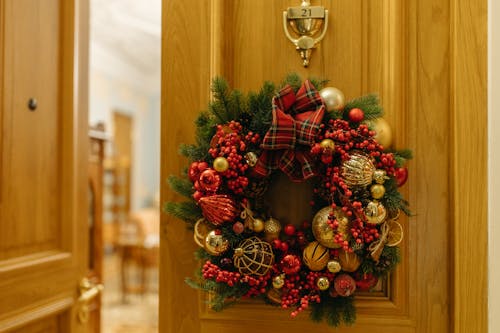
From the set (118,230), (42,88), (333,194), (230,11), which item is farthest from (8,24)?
(118,230)

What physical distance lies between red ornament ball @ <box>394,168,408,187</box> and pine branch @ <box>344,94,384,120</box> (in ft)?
0.42

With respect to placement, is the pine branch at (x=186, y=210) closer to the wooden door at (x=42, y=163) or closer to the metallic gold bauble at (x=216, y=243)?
the metallic gold bauble at (x=216, y=243)

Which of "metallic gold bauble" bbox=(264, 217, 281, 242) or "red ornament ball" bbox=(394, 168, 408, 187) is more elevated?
"red ornament ball" bbox=(394, 168, 408, 187)

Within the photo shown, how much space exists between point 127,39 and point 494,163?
17.3 feet

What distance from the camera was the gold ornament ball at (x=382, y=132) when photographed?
39.8 inches

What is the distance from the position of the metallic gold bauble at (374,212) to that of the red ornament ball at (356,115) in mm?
181

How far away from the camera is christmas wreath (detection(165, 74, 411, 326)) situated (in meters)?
0.96

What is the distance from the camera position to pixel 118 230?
6629 millimetres

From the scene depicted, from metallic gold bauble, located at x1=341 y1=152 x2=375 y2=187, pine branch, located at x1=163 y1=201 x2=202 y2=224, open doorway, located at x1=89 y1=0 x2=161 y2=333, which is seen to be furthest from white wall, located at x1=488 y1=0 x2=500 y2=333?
open doorway, located at x1=89 y1=0 x2=161 y2=333

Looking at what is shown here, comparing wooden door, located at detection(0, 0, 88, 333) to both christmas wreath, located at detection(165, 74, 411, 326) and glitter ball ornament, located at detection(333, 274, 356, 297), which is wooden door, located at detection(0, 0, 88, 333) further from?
glitter ball ornament, located at detection(333, 274, 356, 297)

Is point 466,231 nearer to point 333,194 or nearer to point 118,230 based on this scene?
point 333,194

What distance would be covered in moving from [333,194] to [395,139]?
8.6 inches

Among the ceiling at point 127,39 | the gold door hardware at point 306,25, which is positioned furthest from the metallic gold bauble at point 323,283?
the ceiling at point 127,39

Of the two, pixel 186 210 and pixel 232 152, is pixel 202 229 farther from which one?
pixel 232 152
